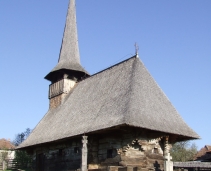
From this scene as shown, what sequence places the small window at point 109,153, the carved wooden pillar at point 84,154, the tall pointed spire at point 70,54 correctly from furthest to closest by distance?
1. the tall pointed spire at point 70,54
2. the small window at point 109,153
3. the carved wooden pillar at point 84,154

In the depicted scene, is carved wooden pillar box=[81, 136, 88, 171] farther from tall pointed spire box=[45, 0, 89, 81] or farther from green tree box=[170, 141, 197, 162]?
green tree box=[170, 141, 197, 162]

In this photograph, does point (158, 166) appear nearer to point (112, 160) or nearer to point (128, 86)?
point (112, 160)

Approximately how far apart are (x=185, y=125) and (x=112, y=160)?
4.48m

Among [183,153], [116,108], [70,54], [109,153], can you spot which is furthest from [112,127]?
[183,153]

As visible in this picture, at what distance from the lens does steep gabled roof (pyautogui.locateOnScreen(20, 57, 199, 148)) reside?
1507 centimetres

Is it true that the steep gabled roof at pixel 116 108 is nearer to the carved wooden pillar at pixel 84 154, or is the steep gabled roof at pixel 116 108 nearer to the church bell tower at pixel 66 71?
the carved wooden pillar at pixel 84 154

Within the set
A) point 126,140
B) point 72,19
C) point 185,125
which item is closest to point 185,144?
point 72,19

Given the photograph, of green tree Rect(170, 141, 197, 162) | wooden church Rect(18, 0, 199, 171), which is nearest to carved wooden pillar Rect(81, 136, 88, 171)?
wooden church Rect(18, 0, 199, 171)

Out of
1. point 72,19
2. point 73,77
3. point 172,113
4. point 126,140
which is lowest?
point 126,140

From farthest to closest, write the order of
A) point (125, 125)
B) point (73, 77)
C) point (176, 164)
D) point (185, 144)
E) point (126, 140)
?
point (185, 144) → point (176, 164) → point (73, 77) → point (126, 140) → point (125, 125)

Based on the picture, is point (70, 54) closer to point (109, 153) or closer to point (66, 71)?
point (66, 71)

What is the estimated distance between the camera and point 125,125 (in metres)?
14.0

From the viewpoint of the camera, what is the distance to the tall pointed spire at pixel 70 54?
78.5 feet

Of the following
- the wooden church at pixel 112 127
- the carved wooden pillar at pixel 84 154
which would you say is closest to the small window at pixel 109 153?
the wooden church at pixel 112 127
